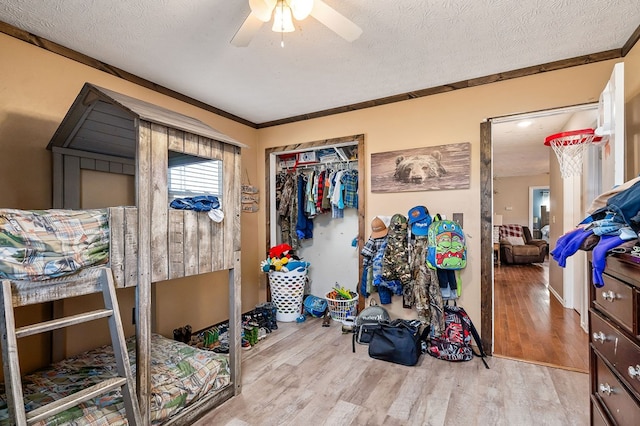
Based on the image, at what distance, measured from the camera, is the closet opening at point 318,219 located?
3.87 meters

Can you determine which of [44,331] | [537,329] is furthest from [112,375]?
[537,329]

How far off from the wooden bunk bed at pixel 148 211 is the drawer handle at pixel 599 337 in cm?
201

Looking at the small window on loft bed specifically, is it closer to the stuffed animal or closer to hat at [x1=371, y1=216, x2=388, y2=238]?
the stuffed animal

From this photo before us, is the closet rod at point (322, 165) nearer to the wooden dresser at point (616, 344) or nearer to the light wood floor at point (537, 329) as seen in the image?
the light wood floor at point (537, 329)

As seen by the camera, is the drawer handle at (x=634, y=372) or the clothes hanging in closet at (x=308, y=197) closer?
the drawer handle at (x=634, y=372)

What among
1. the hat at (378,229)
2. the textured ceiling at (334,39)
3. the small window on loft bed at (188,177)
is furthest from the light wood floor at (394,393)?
the textured ceiling at (334,39)

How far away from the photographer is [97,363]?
211cm

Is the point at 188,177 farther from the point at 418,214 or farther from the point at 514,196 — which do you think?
the point at 514,196

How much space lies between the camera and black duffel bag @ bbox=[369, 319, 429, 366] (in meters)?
2.51

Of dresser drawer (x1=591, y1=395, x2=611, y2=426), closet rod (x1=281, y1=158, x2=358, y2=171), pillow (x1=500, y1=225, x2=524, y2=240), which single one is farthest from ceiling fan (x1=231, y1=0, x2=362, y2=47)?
pillow (x1=500, y1=225, x2=524, y2=240)

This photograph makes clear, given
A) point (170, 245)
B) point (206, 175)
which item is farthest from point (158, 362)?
point (206, 175)

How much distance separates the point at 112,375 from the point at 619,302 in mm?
2703

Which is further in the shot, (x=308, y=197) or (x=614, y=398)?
(x=308, y=197)

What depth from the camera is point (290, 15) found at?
166 cm
